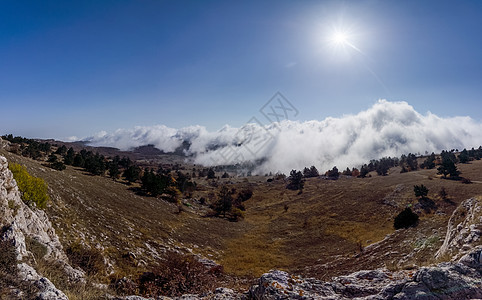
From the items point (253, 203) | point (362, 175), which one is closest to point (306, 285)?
point (253, 203)

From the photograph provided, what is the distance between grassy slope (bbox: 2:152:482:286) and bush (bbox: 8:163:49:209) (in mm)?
→ 1418

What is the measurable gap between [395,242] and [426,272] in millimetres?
18956

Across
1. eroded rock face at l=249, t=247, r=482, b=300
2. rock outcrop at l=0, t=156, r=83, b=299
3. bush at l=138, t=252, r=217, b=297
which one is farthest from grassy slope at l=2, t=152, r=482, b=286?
eroded rock face at l=249, t=247, r=482, b=300

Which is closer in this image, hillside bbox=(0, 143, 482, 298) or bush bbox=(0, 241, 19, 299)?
bush bbox=(0, 241, 19, 299)

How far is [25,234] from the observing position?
959 centimetres

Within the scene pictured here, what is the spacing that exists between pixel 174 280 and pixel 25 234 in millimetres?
8145

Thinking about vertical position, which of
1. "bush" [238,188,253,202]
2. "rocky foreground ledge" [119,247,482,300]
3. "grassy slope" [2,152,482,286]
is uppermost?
"rocky foreground ledge" [119,247,482,300]

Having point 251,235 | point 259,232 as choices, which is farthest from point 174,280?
point 259,232

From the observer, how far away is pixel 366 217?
40312 millimetres

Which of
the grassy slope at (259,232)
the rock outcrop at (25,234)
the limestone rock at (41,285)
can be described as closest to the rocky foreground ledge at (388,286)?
the limestone rock at (41,285)

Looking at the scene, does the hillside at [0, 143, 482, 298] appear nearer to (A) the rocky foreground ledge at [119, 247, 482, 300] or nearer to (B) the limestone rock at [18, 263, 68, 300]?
(A) the rocky foreground ledge at [119, 247, 482, 300]

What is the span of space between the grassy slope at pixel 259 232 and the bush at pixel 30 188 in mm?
1418

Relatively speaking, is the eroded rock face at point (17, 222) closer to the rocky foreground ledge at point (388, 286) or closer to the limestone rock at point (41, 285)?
the limestone rock at point (41, 285)

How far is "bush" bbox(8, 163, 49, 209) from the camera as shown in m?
13.3
